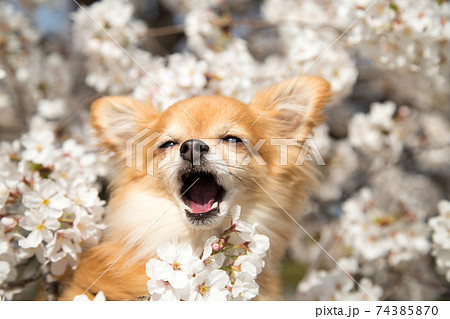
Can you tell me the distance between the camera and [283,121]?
2480 mm

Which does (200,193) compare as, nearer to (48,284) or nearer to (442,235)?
(48,284)

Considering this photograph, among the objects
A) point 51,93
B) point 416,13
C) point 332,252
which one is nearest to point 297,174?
point 416,13

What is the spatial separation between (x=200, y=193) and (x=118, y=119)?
2.81ft

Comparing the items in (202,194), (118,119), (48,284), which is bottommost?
(48,284)

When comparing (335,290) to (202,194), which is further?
(335,290)

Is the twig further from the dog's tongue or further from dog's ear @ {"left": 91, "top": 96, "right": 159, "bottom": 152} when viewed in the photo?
the dog's tongue

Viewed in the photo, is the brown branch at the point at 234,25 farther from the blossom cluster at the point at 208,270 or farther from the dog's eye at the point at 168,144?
the blossom cluster at the point at 208,270

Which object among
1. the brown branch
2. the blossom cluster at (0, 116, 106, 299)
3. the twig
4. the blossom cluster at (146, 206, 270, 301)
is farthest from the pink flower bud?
the brown branch

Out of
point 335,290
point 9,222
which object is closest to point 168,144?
point 9,222

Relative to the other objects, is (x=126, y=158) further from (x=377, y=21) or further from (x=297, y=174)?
(x=377, y=21)

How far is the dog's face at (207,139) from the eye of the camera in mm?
1950

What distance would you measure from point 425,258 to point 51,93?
423cm

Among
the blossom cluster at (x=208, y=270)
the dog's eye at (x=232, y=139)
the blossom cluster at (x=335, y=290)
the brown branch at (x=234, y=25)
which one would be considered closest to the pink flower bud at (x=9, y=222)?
the blossom cluster at (x=208, y=270)

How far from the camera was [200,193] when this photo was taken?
6.73ft
